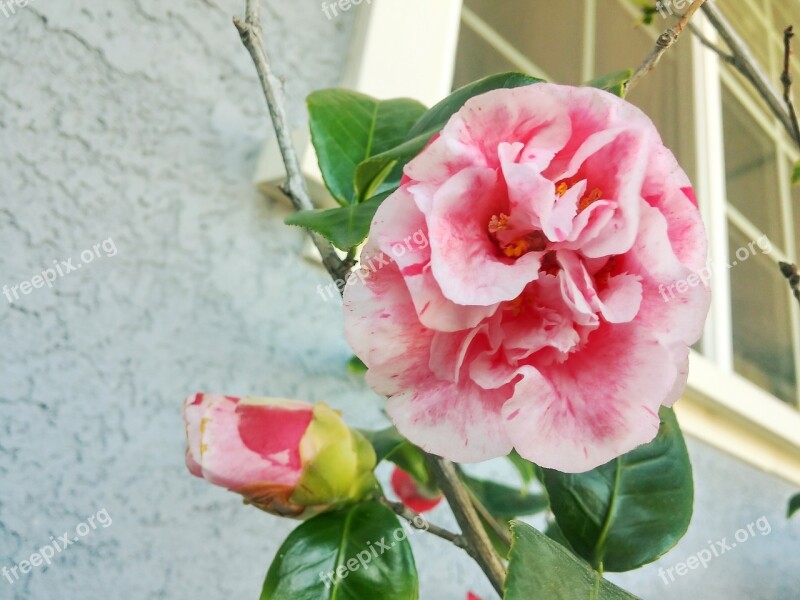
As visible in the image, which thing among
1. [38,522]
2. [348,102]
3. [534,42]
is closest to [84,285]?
[38,522]

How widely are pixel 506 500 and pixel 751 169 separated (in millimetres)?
2126

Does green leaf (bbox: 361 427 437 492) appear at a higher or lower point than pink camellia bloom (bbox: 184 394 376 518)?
lower

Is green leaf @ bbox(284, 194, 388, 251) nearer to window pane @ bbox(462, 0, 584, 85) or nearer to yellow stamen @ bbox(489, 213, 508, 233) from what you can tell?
yellow stamen @ bbox(489, 213, 508, 233)

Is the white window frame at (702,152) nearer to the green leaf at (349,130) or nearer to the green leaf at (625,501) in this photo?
the green leaf at (349,130)

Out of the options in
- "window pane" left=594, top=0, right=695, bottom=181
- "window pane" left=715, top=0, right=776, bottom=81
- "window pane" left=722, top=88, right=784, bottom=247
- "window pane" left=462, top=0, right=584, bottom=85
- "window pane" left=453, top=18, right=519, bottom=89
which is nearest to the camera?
"window pane" left=453, top=18, right=519, bottom=89

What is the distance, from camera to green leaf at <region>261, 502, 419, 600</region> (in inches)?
16.1

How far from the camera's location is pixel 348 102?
0.54 m

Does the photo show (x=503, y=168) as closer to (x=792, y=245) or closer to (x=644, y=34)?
(x=644, y=34)

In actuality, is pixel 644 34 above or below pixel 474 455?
above

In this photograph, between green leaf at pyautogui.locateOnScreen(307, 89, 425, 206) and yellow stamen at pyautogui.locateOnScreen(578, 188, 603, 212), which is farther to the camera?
green leaf at pyautogui.locateOnScreen(307, 89, 425, 206)

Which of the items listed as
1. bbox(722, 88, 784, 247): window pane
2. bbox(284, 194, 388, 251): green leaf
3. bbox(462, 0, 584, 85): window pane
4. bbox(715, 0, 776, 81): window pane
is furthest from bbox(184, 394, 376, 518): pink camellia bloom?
bbox(715, 0, 776, 81): window pane

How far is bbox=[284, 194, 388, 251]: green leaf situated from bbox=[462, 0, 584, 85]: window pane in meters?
1.02

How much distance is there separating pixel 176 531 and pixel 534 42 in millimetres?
1361

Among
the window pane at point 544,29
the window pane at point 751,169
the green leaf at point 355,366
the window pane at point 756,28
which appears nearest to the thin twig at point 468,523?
the green leaf at point 355,366
